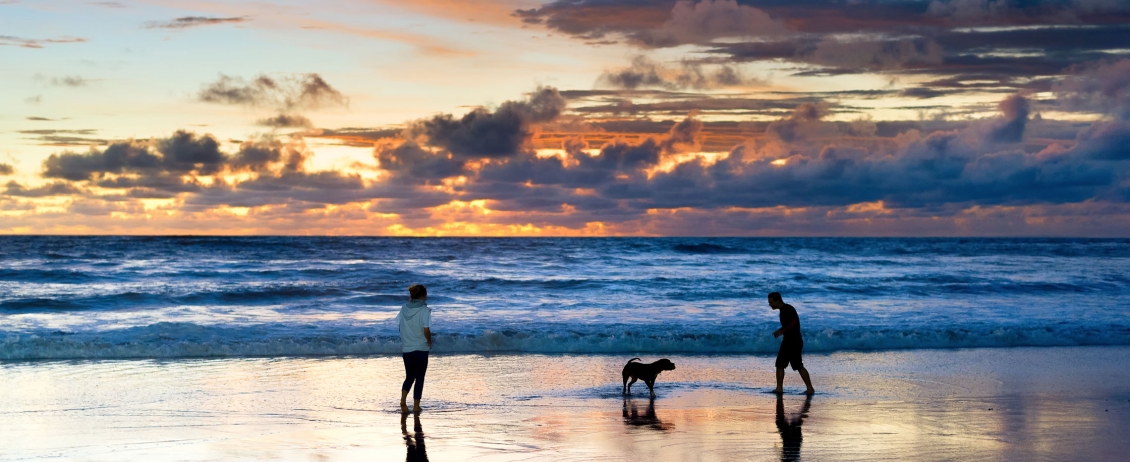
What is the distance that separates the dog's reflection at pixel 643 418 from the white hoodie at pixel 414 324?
2612 mm

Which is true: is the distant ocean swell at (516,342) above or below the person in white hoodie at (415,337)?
below

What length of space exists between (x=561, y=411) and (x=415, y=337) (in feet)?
6.61

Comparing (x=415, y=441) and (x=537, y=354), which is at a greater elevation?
(x=415, y=441)

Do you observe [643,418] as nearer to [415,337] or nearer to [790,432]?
[790,432]

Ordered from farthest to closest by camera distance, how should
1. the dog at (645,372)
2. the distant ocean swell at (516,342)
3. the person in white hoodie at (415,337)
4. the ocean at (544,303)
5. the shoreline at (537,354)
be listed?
the ocean at (544,303), the distant ocean swell at (516,342), the shoreline at (537,354), the dog at (645,372), the person in white hoodie at (415,337)

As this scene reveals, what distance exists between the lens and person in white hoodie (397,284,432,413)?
10414 mm

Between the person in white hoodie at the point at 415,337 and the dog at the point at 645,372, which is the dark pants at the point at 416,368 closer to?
the person in white hoodie at the point at 415,337

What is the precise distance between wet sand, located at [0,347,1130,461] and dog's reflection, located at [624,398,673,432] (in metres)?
0.02

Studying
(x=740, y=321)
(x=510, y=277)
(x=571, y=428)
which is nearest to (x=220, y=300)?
(x=510, y=277)

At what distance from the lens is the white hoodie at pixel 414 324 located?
34.2ft

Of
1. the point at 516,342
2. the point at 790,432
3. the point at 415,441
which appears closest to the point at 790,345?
the point at 790,432

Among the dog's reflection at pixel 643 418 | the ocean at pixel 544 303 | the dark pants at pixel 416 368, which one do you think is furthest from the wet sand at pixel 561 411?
the ocean at pixel 544 303

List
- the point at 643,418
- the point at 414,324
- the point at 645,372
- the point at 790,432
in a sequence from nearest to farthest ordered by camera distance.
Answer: the point at 790,432
the point at 643,418
the point at 414,324
the point at 645,372

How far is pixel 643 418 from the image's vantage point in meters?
10.3
